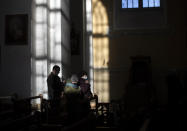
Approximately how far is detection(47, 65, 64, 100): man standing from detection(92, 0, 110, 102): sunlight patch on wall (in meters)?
5.82

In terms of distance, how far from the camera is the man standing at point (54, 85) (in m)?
7.46

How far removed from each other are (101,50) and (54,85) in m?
6.51

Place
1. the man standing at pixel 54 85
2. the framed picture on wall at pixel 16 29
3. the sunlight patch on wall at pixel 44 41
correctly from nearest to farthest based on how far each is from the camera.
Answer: the man standing at pixel 54 85 → the sunlight patch on wall at pixel 44 41 → the framed picture on wall at pixel 16 29

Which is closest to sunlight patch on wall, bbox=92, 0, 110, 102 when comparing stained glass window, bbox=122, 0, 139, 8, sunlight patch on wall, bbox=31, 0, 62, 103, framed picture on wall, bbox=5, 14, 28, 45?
stained glass window, bbox=122, 0, 139, 8

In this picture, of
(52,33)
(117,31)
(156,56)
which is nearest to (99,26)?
(117,31)

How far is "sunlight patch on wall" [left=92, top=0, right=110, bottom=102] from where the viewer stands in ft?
44.8

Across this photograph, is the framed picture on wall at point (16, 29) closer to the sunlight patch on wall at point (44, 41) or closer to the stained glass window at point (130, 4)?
the sunlight patch on wall at point (44, 41)

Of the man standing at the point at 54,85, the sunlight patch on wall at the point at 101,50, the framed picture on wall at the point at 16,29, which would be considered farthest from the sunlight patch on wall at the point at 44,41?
the sunlight patch on wall at the point at 101,50

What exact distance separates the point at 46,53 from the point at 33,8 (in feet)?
5.15

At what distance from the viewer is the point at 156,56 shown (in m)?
13.4

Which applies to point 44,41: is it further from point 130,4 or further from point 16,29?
point 130,4

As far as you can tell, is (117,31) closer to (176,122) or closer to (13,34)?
(13,34)

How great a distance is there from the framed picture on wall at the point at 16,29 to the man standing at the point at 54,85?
100 inches

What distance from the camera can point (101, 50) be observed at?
13.9 m
